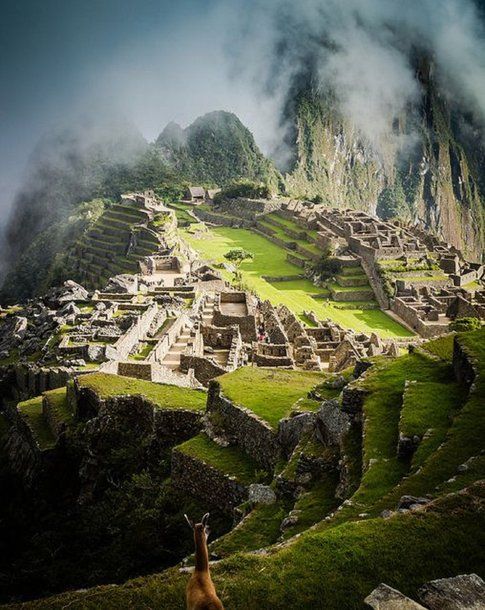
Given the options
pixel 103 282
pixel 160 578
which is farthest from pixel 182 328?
pixel 103 282

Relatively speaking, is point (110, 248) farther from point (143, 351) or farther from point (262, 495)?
point (262, 495)

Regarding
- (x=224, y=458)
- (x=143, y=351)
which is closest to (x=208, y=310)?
(x=143, y=351)

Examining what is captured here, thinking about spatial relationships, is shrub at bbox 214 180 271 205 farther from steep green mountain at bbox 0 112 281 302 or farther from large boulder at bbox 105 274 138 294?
large boulder at bbox 105 274 138 294

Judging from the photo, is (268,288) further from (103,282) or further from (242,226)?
(242,226)

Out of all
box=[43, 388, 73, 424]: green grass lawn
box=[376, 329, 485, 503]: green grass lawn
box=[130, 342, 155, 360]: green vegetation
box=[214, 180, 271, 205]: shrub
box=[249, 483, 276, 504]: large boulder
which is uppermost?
box=[214, 180, 271, 205]: shrub

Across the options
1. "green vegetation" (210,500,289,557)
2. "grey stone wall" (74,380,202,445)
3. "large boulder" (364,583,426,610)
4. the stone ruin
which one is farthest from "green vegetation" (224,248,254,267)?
"large boulder" (364,583,426,610)
